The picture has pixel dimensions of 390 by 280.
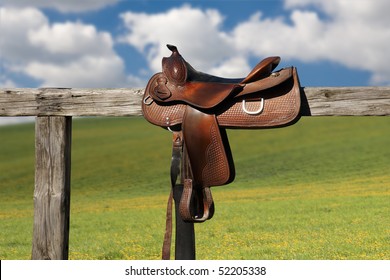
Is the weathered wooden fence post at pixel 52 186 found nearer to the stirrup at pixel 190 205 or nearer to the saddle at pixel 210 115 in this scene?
the saddle at pixel 210 115

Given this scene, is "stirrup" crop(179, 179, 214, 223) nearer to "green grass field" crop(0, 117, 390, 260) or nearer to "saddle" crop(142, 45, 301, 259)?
"saddle" crop(142, 45, 301, 259)

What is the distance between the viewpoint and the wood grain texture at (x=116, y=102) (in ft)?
15.4

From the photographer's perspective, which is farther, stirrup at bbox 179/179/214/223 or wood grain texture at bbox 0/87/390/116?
wood grain texture at bbox 0/87/390/116

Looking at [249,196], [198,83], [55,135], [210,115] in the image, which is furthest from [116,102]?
[249,196]

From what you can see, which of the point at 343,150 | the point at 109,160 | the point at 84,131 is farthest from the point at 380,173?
the point at 84,131

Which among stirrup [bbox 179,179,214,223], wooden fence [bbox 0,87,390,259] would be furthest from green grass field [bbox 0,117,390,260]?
wooden fence [bbox 0,87,390,259]

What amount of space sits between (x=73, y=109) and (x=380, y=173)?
2130 cm

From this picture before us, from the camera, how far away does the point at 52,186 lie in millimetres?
5129

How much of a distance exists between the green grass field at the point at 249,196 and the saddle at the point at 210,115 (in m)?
3.77

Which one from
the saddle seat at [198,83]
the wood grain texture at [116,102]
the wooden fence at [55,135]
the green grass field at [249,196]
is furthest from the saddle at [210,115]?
the green grass field at [249,196]

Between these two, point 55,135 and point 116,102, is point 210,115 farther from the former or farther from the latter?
point 55,135

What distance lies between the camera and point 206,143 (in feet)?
15.1

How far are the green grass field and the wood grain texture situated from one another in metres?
3.72

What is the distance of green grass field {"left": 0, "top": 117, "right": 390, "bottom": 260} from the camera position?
9.44 metres
